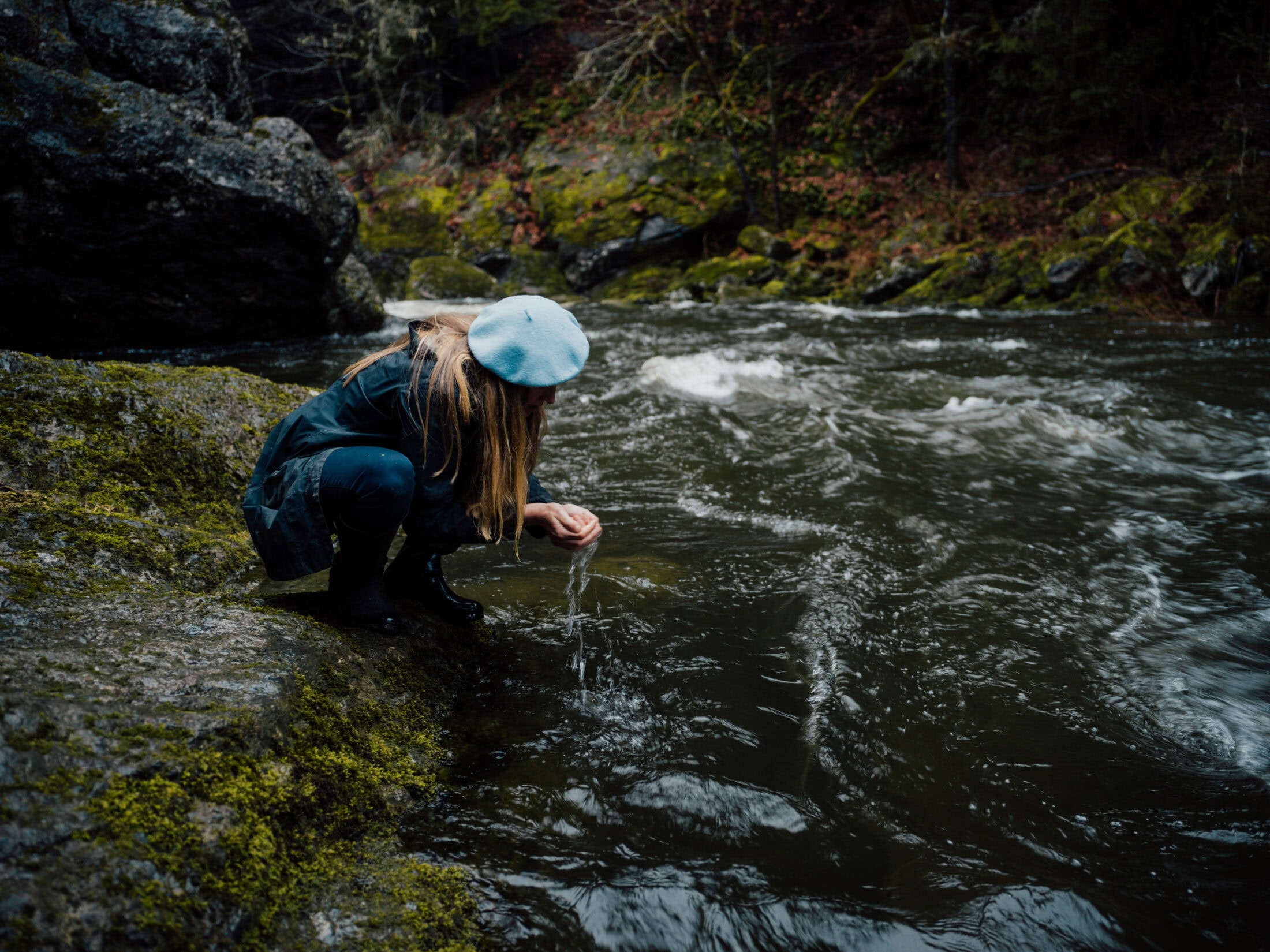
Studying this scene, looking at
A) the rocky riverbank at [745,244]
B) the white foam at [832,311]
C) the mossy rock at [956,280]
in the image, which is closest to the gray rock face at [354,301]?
the rocky riverbank at [745,244]

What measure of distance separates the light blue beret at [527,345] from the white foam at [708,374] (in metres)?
5.31

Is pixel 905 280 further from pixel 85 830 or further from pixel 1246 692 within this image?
pixel 85 830

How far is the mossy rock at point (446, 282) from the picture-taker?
16.5 metres

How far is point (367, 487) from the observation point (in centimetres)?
231

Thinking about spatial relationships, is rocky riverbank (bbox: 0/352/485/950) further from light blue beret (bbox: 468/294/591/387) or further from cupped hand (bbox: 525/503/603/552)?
light blue beret (bbox: 468/294/591/387)

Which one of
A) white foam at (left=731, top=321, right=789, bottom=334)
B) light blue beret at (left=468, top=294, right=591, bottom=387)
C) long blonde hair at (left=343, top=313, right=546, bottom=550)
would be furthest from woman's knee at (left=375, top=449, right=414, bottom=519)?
white foam at (left=731, top=321, right=789, bottom=334)

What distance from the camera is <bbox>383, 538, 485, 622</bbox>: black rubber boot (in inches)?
118

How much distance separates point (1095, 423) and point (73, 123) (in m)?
9.58

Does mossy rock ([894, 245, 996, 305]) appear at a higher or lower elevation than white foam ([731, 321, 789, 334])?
higher

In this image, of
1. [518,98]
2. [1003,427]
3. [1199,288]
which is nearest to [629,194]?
[518,98]

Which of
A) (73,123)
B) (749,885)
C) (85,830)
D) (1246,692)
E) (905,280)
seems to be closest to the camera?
(85,830)

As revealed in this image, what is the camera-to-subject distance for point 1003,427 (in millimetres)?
6504

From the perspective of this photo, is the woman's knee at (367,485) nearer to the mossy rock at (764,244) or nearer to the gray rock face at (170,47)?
the gray rock face at (170,47)

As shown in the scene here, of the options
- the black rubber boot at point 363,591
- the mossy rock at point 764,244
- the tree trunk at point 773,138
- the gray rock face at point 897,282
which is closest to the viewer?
the black rubber boot at point 363,591
